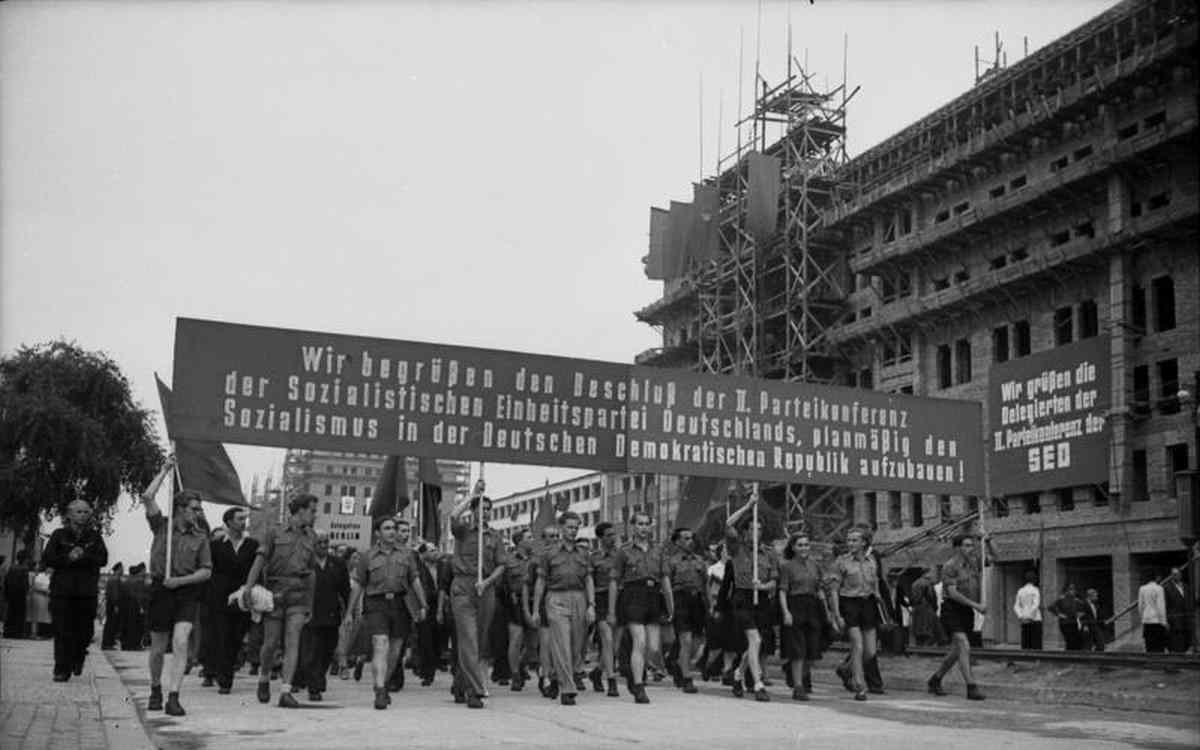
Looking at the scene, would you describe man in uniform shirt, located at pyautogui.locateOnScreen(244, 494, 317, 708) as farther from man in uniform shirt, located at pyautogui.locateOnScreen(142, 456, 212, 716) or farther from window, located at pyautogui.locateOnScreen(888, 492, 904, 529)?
window, located at pyautogui.locateOnScreen(888, 492, 904, 529)

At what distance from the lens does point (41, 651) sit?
66.7 ft

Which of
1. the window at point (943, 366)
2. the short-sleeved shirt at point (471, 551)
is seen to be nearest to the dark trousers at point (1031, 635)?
the short-sleeved shirt at point (471, 551)

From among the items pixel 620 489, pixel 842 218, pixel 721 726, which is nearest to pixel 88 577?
pixel 721 726

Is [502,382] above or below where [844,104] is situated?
below

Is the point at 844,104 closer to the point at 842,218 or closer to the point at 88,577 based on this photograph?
the point at 842,218

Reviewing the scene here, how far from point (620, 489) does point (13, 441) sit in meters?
42.3

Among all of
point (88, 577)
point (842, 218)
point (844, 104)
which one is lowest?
point (88, 577)

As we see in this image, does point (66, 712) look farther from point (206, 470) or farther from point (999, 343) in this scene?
Result: point (999, 343)

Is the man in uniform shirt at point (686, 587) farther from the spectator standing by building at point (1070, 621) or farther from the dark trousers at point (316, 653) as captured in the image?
the spectator standing by building at point (1070, 621)

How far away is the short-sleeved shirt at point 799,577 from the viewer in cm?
1506

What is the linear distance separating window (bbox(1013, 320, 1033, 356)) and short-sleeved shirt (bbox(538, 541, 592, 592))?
3443cm

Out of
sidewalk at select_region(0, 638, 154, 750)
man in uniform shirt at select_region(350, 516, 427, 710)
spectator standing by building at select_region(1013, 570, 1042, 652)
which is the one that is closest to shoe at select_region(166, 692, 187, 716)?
sidewalk at select_region(0, 638, 154, 750)

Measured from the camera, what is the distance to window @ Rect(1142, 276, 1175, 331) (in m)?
39.2

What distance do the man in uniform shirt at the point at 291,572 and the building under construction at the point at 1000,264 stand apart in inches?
912
